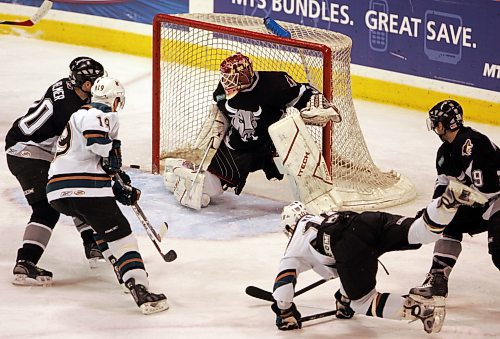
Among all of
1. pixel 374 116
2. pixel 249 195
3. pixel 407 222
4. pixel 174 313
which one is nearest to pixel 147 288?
pixel 174 313

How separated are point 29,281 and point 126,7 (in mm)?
4619

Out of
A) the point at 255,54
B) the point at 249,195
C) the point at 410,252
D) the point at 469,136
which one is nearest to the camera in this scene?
the point at 469,136

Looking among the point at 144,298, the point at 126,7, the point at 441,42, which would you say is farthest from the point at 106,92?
the point at 126,7

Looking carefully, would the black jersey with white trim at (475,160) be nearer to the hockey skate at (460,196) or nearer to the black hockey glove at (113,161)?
the hockey skate at (460,196)

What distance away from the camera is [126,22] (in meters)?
9.72

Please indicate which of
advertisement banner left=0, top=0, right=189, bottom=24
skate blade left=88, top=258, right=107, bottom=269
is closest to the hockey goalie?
skate blade left=88, top=258, right=107, bottom=269

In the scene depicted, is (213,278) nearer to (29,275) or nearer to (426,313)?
(29,275)

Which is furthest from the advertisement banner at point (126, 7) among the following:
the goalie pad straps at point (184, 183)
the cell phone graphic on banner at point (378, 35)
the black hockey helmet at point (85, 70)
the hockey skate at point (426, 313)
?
the hockey skate at point (426, 313)

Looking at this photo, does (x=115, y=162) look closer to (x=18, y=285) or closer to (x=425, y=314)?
(x=18, y=285)

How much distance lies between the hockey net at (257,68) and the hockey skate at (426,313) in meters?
1.69

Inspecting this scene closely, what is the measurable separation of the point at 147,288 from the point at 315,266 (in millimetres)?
717

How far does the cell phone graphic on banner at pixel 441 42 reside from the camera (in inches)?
311

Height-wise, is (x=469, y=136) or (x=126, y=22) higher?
(x=469, y=136)

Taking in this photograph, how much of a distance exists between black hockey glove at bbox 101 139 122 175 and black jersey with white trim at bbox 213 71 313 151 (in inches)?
52.9
